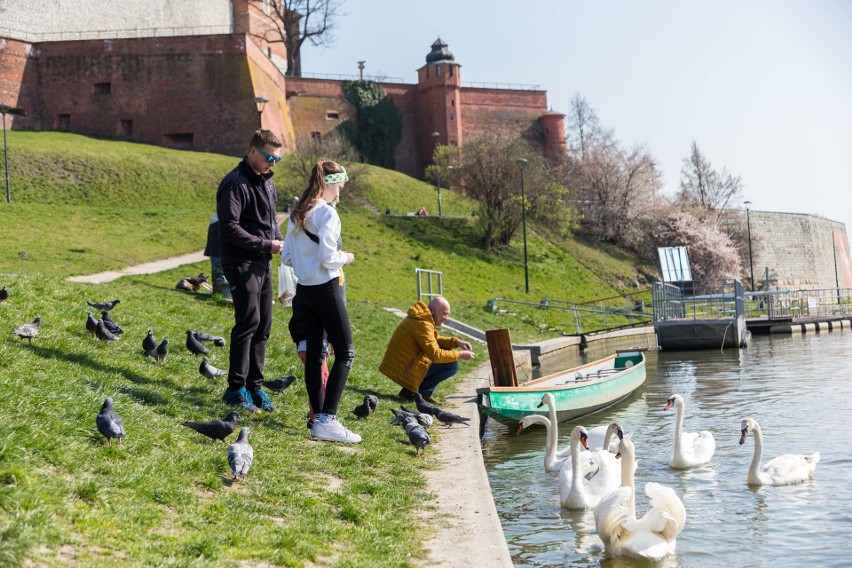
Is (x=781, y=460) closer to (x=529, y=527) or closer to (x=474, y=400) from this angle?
(x=529, y=527)

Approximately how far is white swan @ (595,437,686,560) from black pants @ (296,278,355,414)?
91.3 inches

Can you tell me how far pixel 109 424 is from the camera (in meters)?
5.59

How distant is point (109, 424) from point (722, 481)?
637cm

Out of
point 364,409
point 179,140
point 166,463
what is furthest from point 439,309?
point 179,140

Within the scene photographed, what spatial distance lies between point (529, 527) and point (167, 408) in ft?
10.5

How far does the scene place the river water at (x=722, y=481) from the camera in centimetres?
678

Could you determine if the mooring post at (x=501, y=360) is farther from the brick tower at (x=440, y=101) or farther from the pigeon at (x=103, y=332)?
the brick tower at (x=440, y=101)

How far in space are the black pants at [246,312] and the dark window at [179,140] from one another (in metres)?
43.1

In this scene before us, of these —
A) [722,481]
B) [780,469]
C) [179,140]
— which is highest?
[179,140]

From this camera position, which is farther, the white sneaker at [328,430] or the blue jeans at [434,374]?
the blue jeans at [434,374]

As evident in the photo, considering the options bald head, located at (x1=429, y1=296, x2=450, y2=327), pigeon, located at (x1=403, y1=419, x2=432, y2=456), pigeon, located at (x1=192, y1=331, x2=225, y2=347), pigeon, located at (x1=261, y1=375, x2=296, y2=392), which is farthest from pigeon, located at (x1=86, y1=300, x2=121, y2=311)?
pigeon, located at (x1=403, y1=419, x2=432, y2=456)

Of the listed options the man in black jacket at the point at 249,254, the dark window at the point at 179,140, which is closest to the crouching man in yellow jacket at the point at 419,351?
the man in black jacket at the point at 249,254

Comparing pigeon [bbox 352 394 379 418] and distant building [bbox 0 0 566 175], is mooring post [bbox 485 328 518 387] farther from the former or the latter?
distant building [bbox 0 0 566 175]

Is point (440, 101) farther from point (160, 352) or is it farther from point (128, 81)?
point (160, 352)
